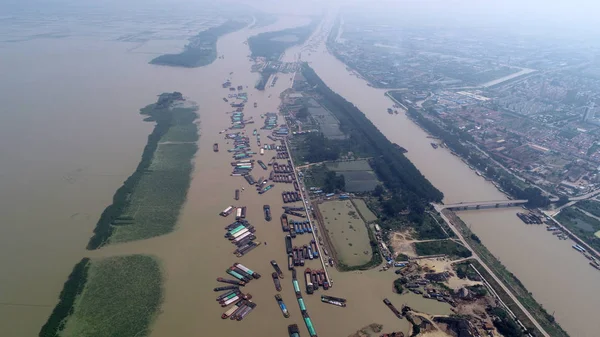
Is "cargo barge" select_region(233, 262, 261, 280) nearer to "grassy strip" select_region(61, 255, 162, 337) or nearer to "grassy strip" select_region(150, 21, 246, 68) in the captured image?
"grassy strip" select_region(61, 255, 162, 337)

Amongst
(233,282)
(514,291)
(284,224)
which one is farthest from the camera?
(284,224)

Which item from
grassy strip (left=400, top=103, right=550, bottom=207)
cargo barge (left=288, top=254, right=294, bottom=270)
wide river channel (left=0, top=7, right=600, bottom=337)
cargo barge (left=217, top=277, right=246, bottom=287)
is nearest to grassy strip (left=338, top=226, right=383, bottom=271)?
wide river channel (left=0, top=7, right=600, bottom=337)

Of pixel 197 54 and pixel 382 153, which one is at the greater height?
pixel 197 54

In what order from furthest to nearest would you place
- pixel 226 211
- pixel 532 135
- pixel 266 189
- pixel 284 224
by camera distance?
pixel 532 135, pixel 266 189, pixel 226 211, pixel 284 224

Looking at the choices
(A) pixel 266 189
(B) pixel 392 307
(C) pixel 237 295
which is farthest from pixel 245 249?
(B) pixel 392 307

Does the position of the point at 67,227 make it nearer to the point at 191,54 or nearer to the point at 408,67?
the point at 191,54

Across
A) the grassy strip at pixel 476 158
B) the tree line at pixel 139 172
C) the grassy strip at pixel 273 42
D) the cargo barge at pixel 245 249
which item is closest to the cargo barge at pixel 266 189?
the cargo barge at pixel 245 249

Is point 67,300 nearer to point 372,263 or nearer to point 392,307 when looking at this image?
point 372,263
